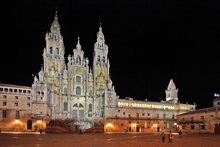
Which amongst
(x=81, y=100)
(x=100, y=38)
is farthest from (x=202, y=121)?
(x=100, y=38)

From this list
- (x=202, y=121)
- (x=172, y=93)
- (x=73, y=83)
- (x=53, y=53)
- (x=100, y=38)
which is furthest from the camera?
(x=172, y=93)

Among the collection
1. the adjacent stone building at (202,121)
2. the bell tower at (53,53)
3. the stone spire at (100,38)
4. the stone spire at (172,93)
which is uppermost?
the stone spire at (100,38)

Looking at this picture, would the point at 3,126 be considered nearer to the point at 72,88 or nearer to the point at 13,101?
the point at 13,101

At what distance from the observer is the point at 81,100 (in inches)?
3420

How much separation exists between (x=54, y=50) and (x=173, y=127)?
5748 cm

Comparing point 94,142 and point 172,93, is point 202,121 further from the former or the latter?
point 94,142

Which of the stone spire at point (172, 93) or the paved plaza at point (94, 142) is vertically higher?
the stone spire at point (172, 93)

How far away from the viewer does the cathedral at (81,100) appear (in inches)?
2808

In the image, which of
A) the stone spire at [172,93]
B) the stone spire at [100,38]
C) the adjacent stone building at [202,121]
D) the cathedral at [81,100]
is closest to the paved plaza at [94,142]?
the cathedral at [81,100]

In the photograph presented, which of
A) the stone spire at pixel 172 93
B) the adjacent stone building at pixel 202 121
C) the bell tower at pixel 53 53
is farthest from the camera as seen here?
the stone spire at pixel 172 93

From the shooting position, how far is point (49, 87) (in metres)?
77.9

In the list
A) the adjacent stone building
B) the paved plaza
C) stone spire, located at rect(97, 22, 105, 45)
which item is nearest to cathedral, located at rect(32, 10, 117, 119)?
stone spire, located at rect(97, 22, 105, 45)

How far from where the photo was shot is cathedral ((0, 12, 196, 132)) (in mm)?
71312

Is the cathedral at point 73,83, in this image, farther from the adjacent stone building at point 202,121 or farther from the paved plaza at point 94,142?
the paved plaza at point 94,142
